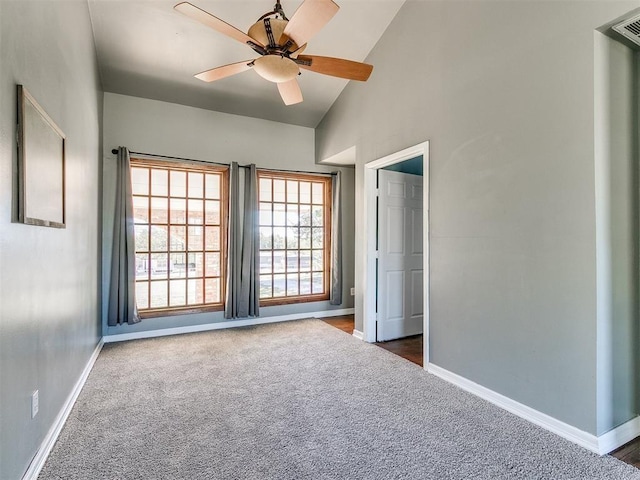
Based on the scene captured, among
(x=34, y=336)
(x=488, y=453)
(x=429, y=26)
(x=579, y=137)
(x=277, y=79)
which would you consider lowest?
(x=488, y=453)

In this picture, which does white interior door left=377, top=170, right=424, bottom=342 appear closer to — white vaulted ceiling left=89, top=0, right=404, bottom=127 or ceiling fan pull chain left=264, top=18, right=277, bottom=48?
white vaulted ceiling left=89, top=0, right=404, bottom=127

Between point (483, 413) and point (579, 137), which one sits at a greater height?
point (579, 137)

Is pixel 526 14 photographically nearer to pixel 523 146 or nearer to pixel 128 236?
pixel 523 146

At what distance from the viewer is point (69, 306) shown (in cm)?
240

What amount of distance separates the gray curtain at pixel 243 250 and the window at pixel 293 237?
0.78ft

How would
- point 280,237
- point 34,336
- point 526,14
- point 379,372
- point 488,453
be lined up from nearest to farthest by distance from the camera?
point 34,336
point 488,453
point 526,14
point 379,372
point 280,237

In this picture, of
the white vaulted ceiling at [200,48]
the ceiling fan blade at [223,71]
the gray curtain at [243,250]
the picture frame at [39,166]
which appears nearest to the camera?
the picture frame at [39,166]

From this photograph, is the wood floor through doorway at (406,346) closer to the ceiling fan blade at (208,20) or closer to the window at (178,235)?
the window at (178,235)

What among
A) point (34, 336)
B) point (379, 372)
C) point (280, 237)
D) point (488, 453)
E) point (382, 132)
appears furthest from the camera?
point (280, 237)

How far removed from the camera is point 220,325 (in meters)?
4.58

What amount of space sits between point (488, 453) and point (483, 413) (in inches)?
18.9

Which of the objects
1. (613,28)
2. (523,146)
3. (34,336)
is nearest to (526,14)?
(613,28)

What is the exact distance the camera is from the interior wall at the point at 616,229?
2.00 meters

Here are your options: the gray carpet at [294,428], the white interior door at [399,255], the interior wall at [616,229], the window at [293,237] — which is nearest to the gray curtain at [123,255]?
the gray carpet at [294,428]
